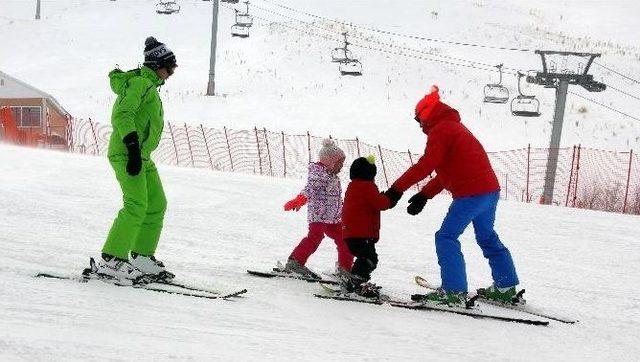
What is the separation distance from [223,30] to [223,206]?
43.2 metres

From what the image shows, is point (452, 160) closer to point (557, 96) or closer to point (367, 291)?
point (367, 291)

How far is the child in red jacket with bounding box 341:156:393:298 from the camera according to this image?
571cm

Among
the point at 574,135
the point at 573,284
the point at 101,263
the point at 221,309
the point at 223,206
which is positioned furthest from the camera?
the point at 574,135

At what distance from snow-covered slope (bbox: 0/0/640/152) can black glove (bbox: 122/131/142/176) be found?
29215 millimetres

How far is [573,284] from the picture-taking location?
305 inches

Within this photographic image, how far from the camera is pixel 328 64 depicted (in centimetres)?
4644

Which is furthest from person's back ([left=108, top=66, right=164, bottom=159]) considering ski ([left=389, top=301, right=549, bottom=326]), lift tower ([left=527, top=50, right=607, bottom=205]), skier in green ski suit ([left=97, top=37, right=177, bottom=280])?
lift tower ([left=527, top=50, right=607, bottom=205])

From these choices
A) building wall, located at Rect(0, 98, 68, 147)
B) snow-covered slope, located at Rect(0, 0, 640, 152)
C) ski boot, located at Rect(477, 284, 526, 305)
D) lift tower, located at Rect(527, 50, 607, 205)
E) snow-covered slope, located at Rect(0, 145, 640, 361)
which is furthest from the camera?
snow-covered slope, located at Rect(0, 0, 640, 152)

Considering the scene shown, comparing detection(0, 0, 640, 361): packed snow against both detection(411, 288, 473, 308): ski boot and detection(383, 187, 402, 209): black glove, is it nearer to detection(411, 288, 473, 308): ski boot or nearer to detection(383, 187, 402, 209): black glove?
detection(411, 288, 473, 308): ski boot

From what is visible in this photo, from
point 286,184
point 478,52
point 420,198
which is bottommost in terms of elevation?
point 286,184

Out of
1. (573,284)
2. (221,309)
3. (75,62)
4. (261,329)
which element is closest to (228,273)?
(221,309)

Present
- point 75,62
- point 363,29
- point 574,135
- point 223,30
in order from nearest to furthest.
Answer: point 574,135, point 75,62, point 223,30, point 363,29

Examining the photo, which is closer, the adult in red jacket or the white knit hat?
the adult in red jacket

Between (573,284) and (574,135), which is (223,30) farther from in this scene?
(573,284)
